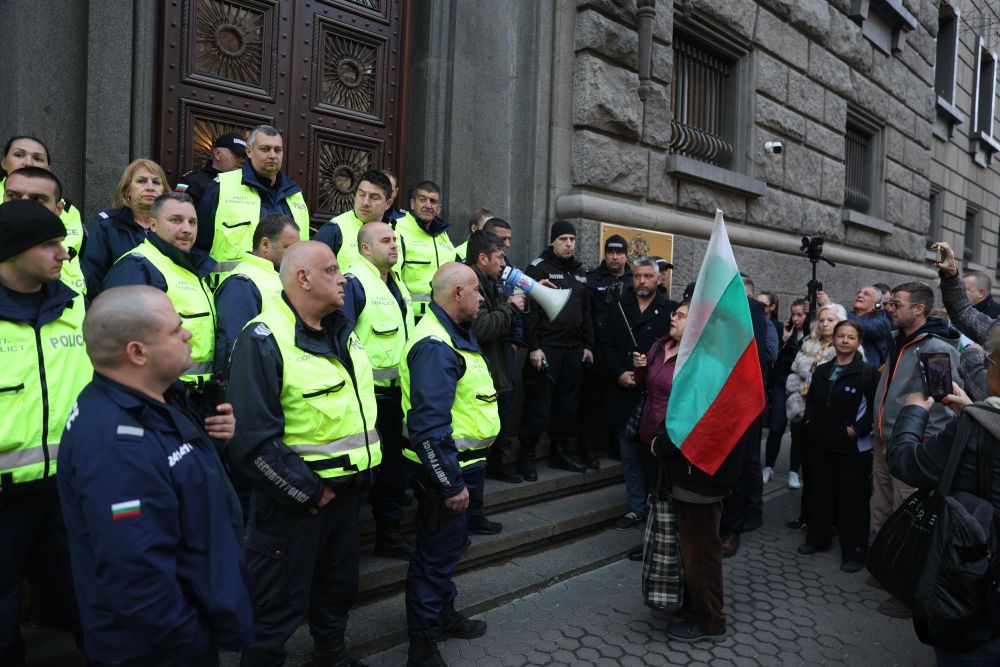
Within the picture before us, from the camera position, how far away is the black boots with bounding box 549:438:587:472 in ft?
19.3

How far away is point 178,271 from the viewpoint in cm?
330

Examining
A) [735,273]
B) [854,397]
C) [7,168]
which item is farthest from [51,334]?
[854,397]

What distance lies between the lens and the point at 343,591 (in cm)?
306

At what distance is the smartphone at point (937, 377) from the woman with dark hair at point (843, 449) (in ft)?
8.03

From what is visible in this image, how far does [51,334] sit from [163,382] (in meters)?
0.89

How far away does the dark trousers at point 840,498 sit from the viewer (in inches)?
202

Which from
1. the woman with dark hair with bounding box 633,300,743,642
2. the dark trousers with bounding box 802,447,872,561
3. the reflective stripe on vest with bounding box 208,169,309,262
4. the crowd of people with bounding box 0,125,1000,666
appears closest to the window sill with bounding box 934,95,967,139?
the crowd of people with bounding box 0,125,1000,666

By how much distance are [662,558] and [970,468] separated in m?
1.77

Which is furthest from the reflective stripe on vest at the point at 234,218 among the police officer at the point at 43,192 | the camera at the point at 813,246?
the camera at the point at 813,246

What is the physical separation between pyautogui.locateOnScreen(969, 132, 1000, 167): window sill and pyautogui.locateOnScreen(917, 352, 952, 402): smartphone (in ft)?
55.6

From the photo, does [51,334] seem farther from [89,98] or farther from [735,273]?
[735,273]

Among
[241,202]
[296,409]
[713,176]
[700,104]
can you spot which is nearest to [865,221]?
[700,104]

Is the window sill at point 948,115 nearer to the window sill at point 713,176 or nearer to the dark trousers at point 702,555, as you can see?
the window sill at point 713,176

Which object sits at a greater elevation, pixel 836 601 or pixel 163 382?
pixel 163 382
